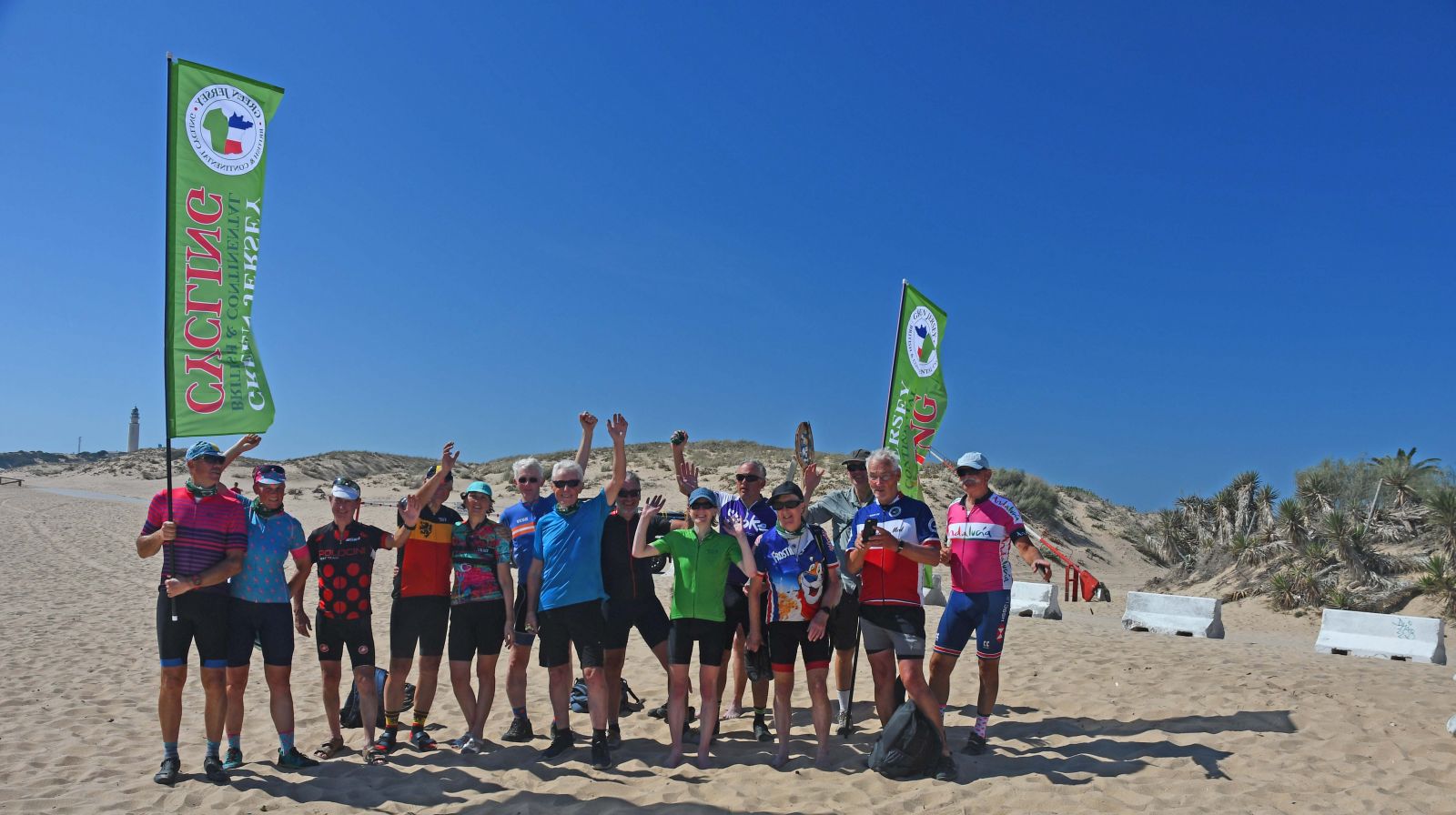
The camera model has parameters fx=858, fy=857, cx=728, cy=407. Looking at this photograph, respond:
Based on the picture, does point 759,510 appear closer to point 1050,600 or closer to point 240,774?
point 240,774

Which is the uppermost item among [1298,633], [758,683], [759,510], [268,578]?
[759,510]

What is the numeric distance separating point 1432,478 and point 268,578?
2434 centimetres

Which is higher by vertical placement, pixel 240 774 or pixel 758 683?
pixel 758 683

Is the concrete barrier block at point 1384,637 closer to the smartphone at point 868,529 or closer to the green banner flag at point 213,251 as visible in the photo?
the smartphone at point 868,529

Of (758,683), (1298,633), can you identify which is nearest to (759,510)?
(758,683)

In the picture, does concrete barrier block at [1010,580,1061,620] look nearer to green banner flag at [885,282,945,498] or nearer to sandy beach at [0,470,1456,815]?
sandy beach at [0,470,1456,815]

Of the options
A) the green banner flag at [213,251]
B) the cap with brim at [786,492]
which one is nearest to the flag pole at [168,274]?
the green banner flag at [213,251]

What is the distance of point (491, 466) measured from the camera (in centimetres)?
5381

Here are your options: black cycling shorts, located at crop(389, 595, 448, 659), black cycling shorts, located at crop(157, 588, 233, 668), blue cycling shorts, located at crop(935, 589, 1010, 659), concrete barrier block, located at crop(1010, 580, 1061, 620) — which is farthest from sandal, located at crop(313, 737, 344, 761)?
concrete barrier block, located at crop(1010, 580, 1061, 620)

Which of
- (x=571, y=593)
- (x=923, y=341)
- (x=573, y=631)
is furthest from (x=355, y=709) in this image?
(x=923, y=341)

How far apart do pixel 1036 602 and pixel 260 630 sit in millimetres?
11796

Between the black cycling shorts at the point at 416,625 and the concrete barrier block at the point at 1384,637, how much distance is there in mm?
11153

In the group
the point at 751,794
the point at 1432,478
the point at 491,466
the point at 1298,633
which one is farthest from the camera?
the point at 491,466

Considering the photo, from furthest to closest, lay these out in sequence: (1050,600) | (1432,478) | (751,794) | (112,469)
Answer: (112,469) → (1432,478) → (1050,600) → (751,794)
